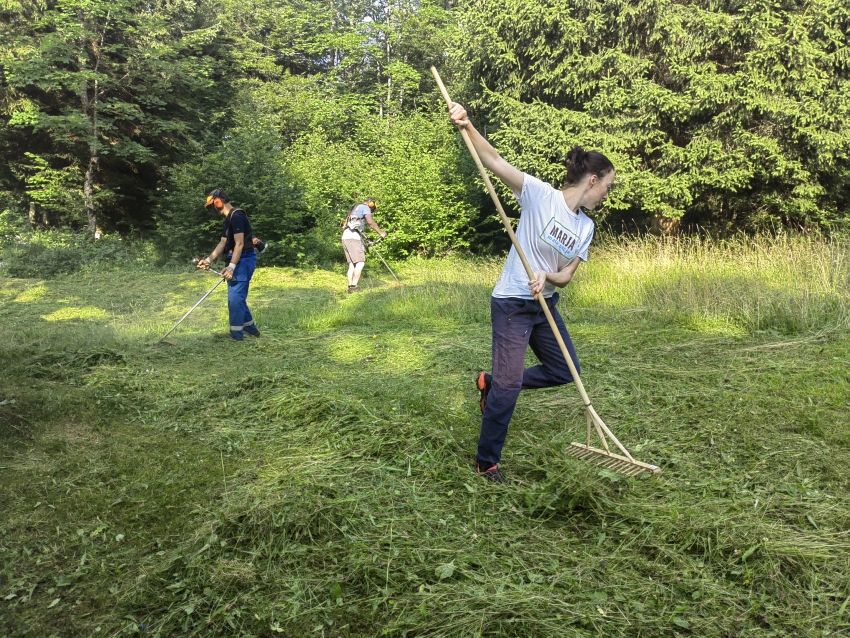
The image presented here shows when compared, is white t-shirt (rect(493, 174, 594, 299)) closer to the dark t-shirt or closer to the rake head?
the rake head

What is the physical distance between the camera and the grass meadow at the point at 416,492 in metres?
2.34

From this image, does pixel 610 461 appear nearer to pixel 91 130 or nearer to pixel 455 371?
pixel 455 371

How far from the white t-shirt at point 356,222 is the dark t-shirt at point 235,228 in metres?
4.27

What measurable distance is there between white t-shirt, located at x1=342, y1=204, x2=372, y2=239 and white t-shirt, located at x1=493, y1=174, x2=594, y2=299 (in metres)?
8.32

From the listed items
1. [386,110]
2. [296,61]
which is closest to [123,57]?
[386,110]

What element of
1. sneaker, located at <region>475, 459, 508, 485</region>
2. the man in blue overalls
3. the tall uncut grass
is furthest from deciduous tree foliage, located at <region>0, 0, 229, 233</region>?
sneaker, located at <region>475, 459, 508, 485</region>

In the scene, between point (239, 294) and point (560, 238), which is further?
point (239, 294)

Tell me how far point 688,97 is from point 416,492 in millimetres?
11201

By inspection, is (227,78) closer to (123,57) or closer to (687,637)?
(123,57)

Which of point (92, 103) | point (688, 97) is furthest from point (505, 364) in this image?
point (92, 103)

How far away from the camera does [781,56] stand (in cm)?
1123

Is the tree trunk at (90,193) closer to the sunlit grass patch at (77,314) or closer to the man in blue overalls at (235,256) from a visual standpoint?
the sunlit grass patch at (77,314)

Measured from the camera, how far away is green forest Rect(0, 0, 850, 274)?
37.9 ft

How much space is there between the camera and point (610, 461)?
342cm
